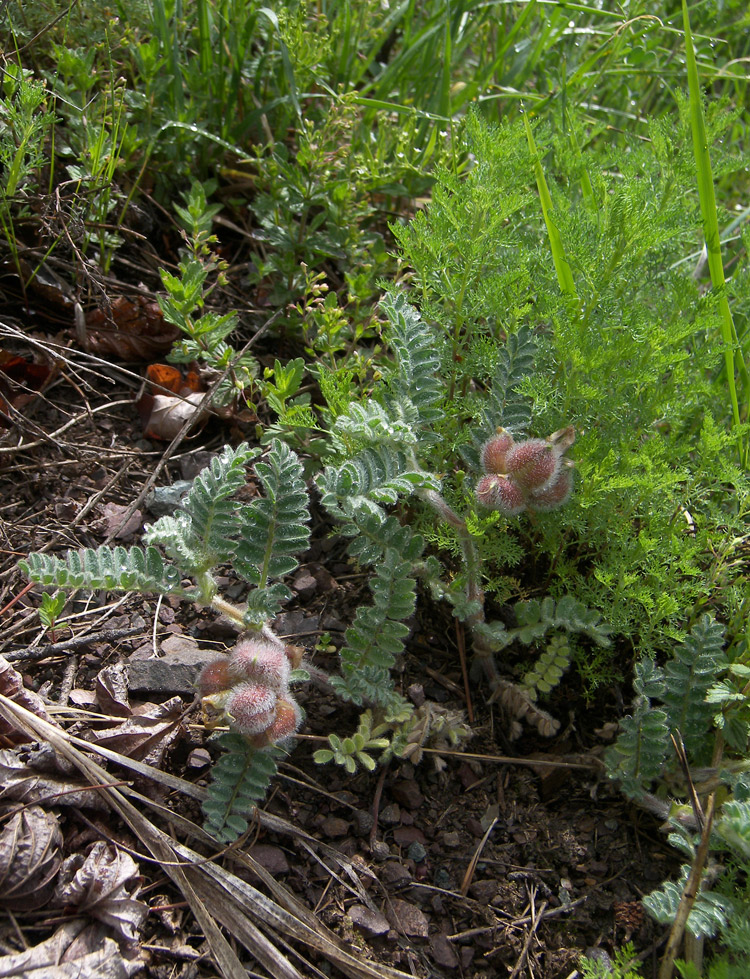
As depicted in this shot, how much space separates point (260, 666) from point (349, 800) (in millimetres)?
416

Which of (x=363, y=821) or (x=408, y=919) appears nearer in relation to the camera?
(x=408, y=919)

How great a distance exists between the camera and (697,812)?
1.54m

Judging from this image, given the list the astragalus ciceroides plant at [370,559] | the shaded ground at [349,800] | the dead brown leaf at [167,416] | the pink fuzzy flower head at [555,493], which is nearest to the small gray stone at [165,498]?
the shaded ground at [349,800]

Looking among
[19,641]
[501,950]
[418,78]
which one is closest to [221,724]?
[19,641]

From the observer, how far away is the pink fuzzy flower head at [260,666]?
1.57 meters

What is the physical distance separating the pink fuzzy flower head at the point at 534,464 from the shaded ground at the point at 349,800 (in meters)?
0.53

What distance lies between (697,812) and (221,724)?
971 millimetres

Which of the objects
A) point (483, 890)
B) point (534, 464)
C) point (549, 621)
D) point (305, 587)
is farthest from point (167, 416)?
point (483, 890)

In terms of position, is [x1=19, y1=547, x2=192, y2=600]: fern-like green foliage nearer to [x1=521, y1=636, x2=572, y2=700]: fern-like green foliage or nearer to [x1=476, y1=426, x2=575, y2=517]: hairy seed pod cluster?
[x1=476, y1=426, x2=575, y2=517]: hairy seed pod cluster

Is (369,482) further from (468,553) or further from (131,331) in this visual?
(131,331)

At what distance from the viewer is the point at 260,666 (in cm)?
157

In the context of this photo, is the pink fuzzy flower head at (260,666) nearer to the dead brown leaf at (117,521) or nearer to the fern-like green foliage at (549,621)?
the fern-like green foliage at (549,621)

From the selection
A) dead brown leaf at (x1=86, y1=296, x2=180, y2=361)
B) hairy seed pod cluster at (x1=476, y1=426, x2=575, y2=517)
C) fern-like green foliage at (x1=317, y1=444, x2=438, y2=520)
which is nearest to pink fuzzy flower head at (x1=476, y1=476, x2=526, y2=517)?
hairy seed pod cluster at (x1=476, y1=426, x2=575, y2=517)

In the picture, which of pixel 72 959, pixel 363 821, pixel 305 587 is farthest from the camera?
pixel 305 587
